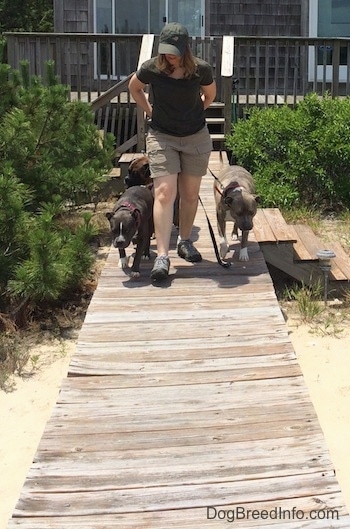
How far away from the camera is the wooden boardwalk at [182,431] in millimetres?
2371

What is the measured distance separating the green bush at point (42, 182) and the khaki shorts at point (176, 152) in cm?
98

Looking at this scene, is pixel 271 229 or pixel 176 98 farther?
pixel 271 229

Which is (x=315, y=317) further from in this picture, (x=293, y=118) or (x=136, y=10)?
(x=136, y=10)

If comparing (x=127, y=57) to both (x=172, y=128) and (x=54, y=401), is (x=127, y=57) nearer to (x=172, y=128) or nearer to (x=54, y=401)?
(x=172, y=128)

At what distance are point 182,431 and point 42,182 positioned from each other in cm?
415

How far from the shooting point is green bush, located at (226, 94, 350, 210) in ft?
27.1

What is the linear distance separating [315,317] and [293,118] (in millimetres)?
3885

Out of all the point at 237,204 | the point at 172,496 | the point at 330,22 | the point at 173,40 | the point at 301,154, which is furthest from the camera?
the point at 330,22

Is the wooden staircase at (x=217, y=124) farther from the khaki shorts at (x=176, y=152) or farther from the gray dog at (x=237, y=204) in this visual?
the khaki shorts at (x=176, y=152)

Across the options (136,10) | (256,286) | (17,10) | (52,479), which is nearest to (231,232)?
(256,286)

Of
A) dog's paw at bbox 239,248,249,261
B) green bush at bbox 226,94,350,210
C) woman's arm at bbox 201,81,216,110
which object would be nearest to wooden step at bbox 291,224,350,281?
dog's paw at bbox 239,248,249,261

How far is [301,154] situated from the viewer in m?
8.39

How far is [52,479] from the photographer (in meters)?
2.54

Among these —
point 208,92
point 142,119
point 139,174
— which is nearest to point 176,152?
point 208,92
